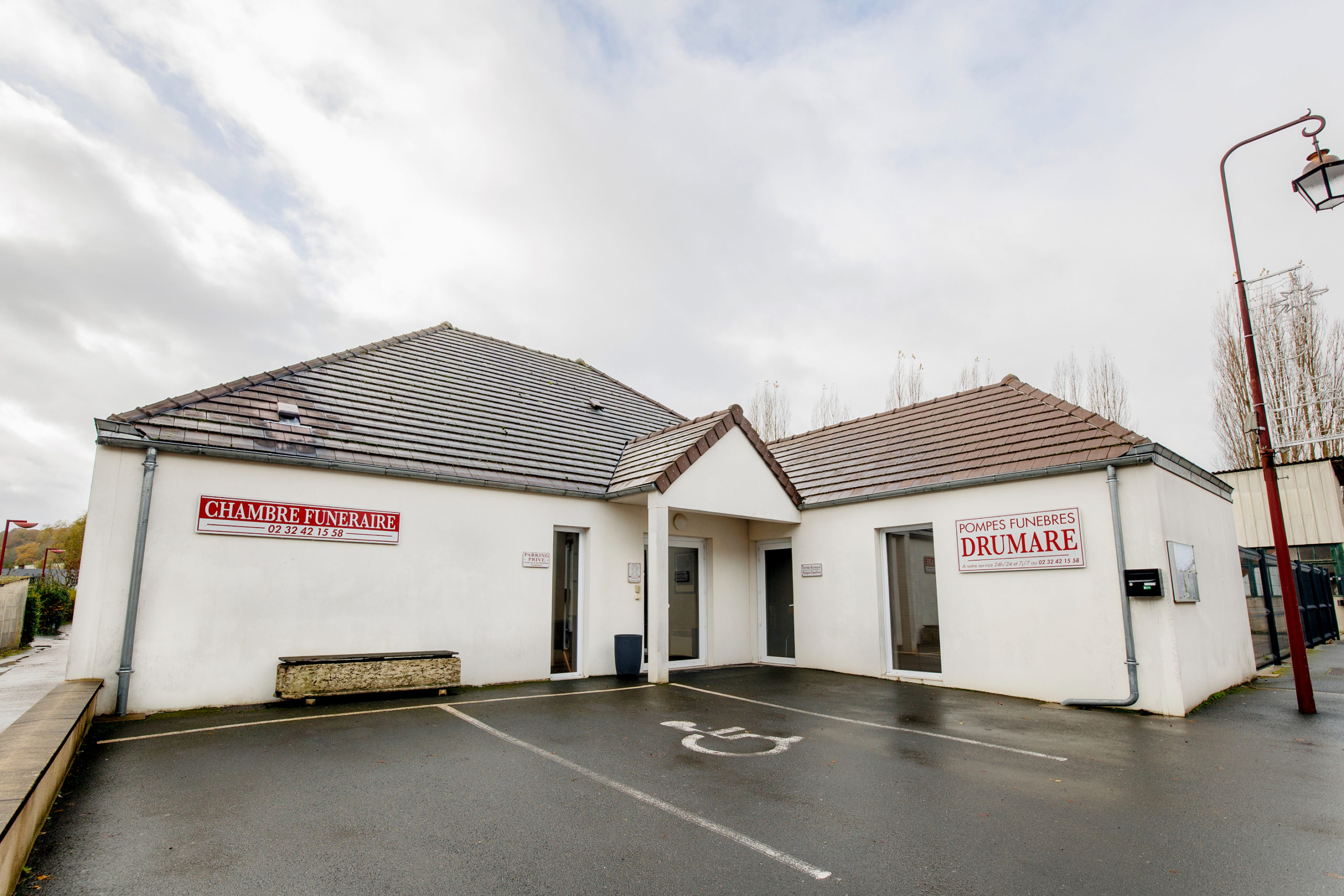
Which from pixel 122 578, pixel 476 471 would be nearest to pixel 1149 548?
pixel 476 471

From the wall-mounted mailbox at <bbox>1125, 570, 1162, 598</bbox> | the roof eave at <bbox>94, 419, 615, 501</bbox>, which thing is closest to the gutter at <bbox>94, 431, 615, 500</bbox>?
the roof eave at <bbox>94, 419, 615, 501</bbox>

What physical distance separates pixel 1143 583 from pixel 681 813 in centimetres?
733

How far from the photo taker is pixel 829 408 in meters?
26.3

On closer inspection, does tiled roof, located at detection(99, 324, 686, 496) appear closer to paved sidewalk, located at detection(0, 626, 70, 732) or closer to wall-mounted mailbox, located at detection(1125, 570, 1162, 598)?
paved sidewalk, located at detection(0, 626, 70, 732)

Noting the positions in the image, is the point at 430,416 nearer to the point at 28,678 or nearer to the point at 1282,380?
the point at 28,678

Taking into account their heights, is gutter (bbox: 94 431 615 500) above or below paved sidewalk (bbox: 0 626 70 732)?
above

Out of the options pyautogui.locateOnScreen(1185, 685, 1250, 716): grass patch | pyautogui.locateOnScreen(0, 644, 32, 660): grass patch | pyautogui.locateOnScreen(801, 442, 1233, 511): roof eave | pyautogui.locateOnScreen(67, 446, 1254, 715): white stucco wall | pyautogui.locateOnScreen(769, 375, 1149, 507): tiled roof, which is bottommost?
pyautogui.locateOnScreen(0, 644, 32, 660): grass patch

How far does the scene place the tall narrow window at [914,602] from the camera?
35.4 feet

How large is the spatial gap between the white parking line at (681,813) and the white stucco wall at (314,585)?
3.48 m

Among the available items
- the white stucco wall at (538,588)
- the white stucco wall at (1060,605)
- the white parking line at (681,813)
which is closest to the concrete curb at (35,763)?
the white stucco wall at (538,588)

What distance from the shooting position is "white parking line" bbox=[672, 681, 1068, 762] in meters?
6.35

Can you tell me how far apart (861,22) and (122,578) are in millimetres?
11992

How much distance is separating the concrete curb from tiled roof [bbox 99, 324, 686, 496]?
3435 millimetres

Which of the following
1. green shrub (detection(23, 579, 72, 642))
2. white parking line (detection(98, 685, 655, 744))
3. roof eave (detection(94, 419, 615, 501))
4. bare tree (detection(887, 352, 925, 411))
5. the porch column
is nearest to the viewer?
white parking line (detection(98, 685, 655, 744))
